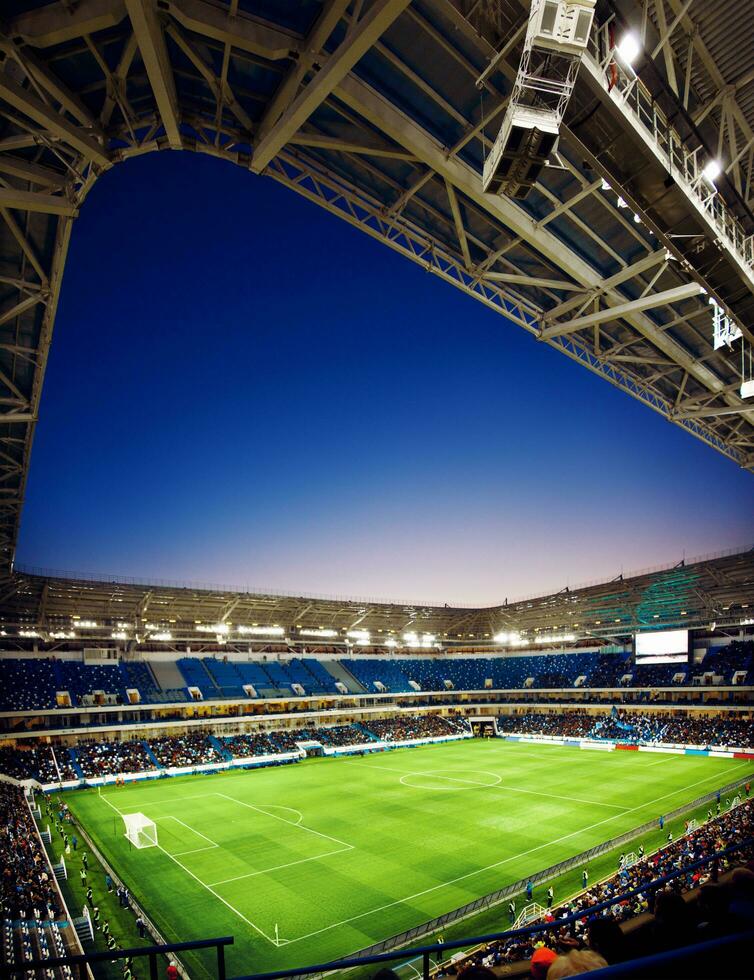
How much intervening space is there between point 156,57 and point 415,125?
4031 millimetres

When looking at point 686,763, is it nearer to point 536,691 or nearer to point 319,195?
point 536,691

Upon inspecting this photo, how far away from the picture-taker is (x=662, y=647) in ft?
205

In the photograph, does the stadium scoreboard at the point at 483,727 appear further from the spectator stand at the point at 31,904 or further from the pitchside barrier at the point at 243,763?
the spectator stand at the point at 31,904

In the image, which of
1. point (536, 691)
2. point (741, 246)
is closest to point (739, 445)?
point (741, 246)

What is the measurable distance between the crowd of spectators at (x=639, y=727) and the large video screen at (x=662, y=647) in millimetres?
5377

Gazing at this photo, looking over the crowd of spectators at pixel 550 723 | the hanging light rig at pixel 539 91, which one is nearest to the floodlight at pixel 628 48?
the hanging light rig at pixel 539 91

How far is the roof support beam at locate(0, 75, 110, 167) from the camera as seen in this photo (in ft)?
26.5

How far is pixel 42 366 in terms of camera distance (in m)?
15.5

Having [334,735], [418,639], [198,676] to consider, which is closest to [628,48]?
[334,735]

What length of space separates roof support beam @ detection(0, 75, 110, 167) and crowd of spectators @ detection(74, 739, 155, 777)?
158 ft

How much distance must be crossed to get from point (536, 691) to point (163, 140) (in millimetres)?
77740

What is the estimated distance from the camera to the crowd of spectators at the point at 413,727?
2598 inches

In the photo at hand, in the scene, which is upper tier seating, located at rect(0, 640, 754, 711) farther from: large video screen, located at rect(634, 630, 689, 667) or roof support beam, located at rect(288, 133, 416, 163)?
roof support beam, located at rect(288, 133, 416, 163)

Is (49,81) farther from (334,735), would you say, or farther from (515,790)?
(334,735)
